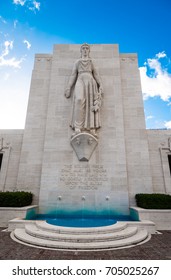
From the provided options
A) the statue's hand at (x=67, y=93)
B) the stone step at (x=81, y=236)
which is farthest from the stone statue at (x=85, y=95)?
the stone step at (x=81, y=236)

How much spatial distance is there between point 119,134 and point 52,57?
8.86 m

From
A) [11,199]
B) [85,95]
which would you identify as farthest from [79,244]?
[85,95]

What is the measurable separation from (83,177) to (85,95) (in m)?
5.63

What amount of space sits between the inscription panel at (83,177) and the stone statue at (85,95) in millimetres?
2207

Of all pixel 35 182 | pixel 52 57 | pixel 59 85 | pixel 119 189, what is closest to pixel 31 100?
pixel 59 85

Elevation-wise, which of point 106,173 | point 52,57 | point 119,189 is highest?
point 52,57

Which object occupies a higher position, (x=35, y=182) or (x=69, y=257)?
(x=35, y=182)

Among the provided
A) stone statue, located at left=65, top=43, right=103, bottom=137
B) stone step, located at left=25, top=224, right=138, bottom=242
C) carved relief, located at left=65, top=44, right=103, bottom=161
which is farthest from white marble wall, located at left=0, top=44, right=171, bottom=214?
stone step, located at left=25, top=224, right=138, bottom=242

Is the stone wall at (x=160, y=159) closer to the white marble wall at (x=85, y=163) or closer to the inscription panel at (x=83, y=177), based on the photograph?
the white marble wall at (x=85, y=163)

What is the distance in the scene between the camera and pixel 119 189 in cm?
969

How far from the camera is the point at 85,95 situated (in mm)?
10961

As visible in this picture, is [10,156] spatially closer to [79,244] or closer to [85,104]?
[85,104]
